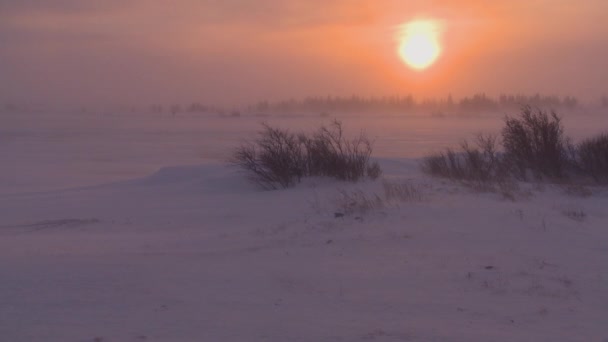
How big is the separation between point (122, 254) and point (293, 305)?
337 cm

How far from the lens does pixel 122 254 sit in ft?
31.1

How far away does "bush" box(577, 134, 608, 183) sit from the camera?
1952 centimetres

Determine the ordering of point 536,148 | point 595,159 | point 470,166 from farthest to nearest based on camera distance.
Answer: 1. point 536,148
2. point 470,166
3. point 595,159

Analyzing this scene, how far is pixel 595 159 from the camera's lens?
19984 millimetres

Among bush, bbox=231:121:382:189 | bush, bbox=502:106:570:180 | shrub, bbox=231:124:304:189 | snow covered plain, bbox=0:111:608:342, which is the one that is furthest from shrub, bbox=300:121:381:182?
bush, bbox=502:106:570:180

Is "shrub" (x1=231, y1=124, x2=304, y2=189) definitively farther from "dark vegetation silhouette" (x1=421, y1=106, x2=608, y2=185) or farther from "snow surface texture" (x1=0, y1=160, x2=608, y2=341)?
"snow surface texture" (x1=0, y1=160, x2=608, y2=341)

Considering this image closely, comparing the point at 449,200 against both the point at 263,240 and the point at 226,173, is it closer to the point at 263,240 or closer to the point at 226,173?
the point at 263,240

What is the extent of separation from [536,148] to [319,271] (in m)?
14.5

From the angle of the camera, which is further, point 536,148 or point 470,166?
point 536,148

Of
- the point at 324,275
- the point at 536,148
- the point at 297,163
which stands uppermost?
the point at 536,148

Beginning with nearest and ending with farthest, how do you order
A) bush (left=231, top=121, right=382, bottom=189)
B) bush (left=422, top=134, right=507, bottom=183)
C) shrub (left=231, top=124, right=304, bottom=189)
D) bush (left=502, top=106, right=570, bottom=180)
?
bush (left=422, top=134, right=507, bottom=183)
bush (left=231, top=121, right=382, bottom=189)
shrub (left=231, top=124, right=304, bottom=189)
bush (left=502, top=106, right=570, bottom=180)

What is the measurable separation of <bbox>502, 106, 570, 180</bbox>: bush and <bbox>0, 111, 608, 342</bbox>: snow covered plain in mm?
5228

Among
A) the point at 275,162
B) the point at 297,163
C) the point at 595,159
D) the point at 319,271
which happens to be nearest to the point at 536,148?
the point at 595,159

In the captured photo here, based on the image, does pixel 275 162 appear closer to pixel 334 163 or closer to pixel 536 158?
pixel 334 163
